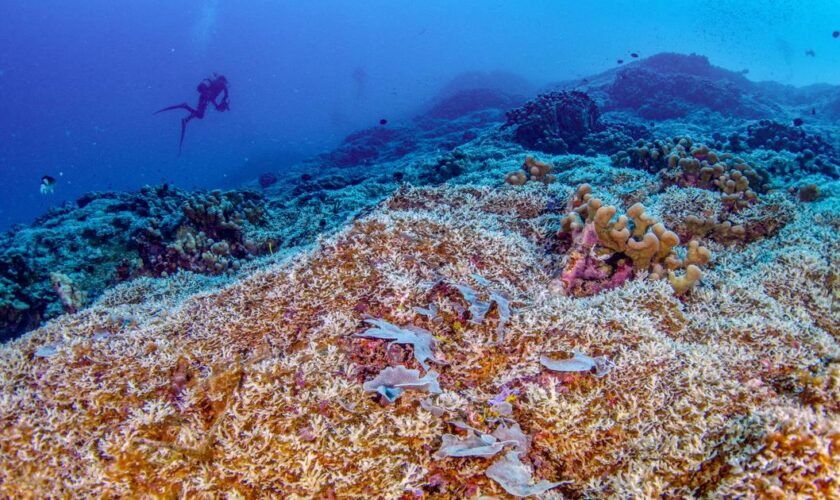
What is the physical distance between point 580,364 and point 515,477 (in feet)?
2.33

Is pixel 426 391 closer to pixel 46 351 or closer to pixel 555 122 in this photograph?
pixel 46 351

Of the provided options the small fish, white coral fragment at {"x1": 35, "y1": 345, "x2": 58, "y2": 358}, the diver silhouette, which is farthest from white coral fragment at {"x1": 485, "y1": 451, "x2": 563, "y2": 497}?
the diver silhouette

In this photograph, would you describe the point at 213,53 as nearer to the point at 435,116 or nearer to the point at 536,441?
the point at 435,116

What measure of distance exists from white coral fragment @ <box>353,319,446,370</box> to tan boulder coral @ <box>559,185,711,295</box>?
1688 mm

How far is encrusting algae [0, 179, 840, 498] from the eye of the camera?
1.73 m

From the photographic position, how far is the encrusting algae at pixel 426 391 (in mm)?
1730

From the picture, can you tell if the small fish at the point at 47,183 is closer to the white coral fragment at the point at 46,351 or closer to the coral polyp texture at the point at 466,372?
the coral polyp texture at the point at 466,372

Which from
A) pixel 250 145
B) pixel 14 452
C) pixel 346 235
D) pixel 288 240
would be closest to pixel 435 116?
pixel 288 240

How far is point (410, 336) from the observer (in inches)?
92.3

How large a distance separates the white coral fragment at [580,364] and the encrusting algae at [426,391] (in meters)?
0.02

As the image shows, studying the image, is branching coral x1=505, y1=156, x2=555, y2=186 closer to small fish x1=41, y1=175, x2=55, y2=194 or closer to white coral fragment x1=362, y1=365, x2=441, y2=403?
white coral fragment x1=362, y1=365, x2=441, y2=403

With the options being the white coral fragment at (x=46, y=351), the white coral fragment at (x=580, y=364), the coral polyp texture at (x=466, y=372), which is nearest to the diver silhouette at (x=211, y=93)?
the coral polyp texture at (x=466, y=372)

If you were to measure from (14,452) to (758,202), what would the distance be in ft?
23.6

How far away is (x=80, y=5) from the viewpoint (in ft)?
468
